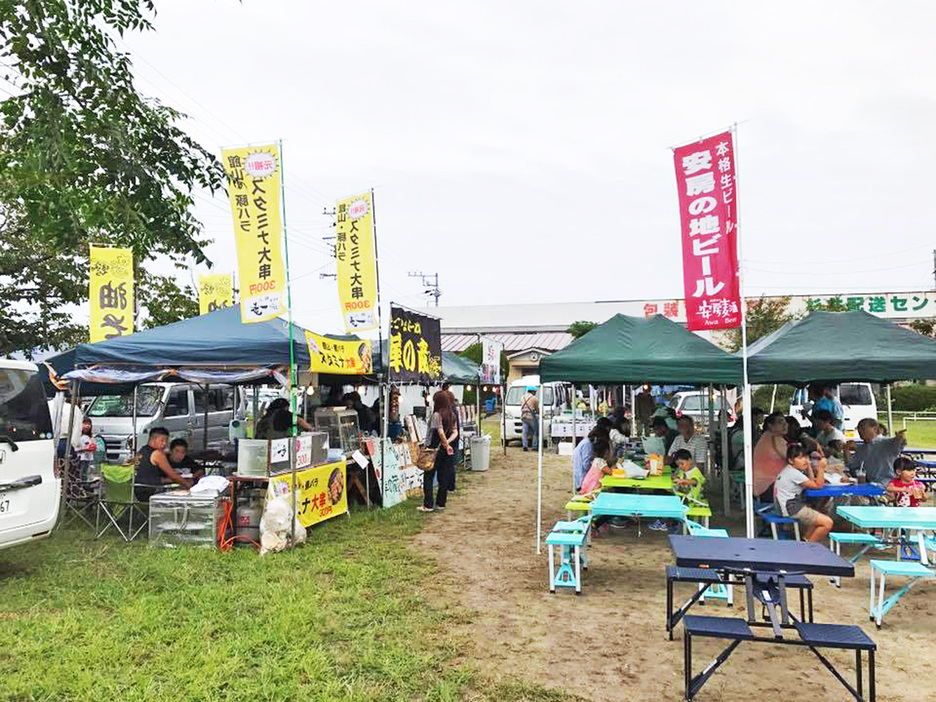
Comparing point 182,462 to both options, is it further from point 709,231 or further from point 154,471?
point 709,231

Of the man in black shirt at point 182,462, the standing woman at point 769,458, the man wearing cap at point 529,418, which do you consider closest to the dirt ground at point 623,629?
the standing woman at point 769,458

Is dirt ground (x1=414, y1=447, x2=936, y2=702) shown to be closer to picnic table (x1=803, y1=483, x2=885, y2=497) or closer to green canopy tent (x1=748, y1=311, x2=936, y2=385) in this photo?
Result: picnic table (x1=803, y1=483, x2=885, y2=497)

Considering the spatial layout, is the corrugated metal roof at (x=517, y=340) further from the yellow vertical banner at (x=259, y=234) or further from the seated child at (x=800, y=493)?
the yellow vertical banner at (x=259, y=234)

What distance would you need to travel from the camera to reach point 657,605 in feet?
16.5

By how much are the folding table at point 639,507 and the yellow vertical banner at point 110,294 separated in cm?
932

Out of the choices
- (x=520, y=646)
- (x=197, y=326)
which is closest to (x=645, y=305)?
(x=197, y=326)

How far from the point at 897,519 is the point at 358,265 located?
692cm

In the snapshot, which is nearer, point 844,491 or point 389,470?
point 844,491

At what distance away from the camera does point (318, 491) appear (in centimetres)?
756

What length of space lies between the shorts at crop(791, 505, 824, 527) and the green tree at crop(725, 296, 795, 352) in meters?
18.5

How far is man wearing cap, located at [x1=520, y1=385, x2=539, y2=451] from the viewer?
16172 millimetres

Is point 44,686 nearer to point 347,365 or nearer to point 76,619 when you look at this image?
point 76,619

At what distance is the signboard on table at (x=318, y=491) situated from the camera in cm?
690

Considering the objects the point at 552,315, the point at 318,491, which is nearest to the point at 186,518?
the point at 318,491
